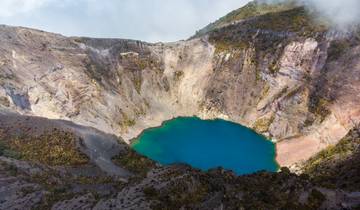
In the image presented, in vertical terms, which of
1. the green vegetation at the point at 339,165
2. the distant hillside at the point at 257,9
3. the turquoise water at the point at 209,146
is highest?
the distant hillside at the point at 257,9

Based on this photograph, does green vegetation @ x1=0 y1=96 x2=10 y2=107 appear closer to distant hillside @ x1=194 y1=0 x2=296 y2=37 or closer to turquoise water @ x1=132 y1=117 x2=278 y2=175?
turquoise water @ x1=132 y1=117 x2=278 y2=175

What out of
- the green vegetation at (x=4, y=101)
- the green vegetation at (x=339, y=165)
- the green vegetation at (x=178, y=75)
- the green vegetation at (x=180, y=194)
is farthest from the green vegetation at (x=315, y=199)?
the green vegetation at (x=178, y=75)

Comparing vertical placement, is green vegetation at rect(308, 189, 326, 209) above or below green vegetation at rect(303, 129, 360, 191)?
below

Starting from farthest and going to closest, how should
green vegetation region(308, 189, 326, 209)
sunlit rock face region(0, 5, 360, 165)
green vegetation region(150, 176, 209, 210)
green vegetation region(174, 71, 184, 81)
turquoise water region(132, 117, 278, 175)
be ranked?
green vegetation region(174, 71, 184, 81) < sunlit rock face region(0, 5, 360, 165) < turquoise water region(132, 117, 278, 175) < green vegetation region(308, 189, 326, 209) < green vegetation region(150, 176, 209, 210)

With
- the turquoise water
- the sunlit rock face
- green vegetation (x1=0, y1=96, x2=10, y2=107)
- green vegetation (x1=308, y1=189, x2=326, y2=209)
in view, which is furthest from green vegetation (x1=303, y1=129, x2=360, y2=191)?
green vegetation (x1=0, y1=96, x2=10, y2=107)

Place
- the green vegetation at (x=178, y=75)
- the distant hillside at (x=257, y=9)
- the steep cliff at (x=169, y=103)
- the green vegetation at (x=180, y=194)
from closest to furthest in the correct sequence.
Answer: the green vegetation at (x=180, y=194), the steep cliff at (x=169, y=103), the green vegetation at (x=178, y=75), the distant hillside at (x=257, y=9)

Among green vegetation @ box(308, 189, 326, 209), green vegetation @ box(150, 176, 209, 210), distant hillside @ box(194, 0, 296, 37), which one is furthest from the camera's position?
distant hillside @ box(194, 0, 296, 37)

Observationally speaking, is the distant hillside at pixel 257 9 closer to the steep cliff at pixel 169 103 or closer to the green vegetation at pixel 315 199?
the steep cliff at pixel 169 103
